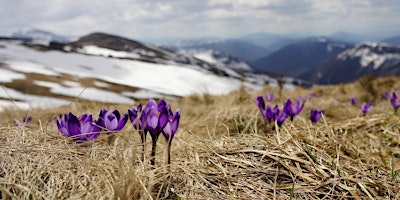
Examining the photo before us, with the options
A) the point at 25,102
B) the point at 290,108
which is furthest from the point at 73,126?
the point at 25,102

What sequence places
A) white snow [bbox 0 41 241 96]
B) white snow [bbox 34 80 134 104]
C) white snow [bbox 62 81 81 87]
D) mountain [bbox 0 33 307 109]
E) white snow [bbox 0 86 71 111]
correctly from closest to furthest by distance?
white snow [bbox 0 86 71 111], mountain [bbox 0 33 307 109], white snow [bbox 34 80 134 104], white snow [bbox 62 81 81 87], white snow [bbox 0 41 241 96]

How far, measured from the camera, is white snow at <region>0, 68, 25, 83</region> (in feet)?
82.3

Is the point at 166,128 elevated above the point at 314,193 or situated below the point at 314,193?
above

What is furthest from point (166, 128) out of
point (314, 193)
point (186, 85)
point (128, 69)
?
point (128, 69)

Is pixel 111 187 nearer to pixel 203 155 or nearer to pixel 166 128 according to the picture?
pixel 166 128

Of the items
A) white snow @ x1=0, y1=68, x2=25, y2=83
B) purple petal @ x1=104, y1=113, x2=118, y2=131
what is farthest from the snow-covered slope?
purple petal @ x1=104, y1=113, x2=118, y2=131

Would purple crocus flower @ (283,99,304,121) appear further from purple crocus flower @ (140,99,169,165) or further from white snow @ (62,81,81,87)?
white snow @ (62,81,81,87)

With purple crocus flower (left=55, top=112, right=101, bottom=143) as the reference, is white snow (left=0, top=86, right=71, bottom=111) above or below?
below

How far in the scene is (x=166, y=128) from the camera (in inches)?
88.4

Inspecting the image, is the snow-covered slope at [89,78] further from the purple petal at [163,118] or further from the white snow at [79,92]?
the purple petal at [163,118]

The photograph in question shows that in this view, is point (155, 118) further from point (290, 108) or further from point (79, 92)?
point (79, 92)

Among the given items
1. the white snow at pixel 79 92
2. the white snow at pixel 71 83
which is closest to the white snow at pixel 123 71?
the white snow at pixel 71 83

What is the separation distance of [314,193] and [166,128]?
2.76 ft

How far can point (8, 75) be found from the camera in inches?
1059
